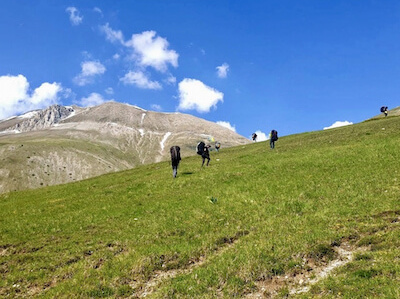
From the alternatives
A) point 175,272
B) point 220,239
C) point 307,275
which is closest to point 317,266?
point 307,275

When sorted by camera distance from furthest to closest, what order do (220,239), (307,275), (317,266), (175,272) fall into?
(220,239), (175,272), (317,266), (307,275)

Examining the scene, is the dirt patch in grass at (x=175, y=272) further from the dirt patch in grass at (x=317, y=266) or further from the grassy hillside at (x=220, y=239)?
the dirt patch in grass at (x=317, y=266)

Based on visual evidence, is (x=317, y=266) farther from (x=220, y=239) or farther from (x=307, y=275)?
(x=220, y=239)

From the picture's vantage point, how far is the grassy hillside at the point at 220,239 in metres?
12.7

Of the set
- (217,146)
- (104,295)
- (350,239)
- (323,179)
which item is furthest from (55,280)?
(217,146)

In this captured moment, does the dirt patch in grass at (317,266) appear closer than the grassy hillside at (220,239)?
Yes

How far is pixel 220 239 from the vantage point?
683 inches

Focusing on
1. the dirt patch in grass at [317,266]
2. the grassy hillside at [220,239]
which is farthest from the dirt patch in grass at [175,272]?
the dirt patch in grass at [317,266]

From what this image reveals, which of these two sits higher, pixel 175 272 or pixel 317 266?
pixel 317 266

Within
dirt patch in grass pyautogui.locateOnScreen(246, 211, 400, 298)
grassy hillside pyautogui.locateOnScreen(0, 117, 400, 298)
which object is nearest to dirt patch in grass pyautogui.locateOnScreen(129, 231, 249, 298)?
grassy hillside pyautogui.locateOnScreen(0, 117, 400, 298)

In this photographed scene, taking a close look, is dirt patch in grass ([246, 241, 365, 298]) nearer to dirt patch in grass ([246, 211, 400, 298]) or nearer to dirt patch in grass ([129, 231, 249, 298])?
dirt patch in grass ([246, 211, 400, 298])

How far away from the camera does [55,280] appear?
14742 mm

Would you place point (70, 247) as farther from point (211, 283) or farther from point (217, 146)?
point (217, 146)

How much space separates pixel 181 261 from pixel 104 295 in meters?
3.84
